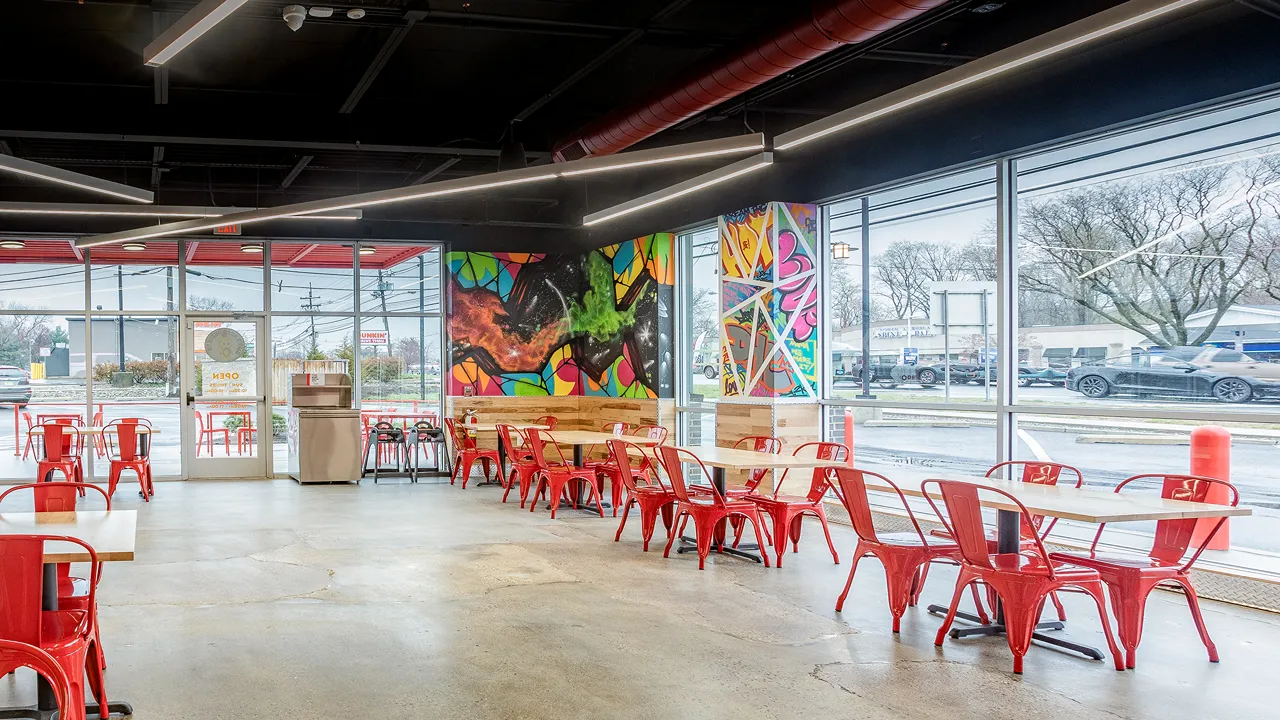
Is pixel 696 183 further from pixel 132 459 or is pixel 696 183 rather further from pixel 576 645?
pixel 132 459

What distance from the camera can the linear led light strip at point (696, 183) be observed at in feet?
27.9

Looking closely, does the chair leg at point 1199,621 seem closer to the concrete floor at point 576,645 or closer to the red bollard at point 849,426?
the concrete floor at point 576,645

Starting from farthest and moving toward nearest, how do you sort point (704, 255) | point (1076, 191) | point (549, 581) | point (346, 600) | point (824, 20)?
point (704, 255), point (1076, 191), point (549, 581), point (346, 600), point (824, 20)

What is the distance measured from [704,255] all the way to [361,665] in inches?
317

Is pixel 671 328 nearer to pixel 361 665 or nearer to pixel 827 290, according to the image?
pixel 827 290

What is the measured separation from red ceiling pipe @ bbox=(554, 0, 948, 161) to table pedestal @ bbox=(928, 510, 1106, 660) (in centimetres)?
262

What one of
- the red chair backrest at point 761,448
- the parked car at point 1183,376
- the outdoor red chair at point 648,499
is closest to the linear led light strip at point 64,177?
the outdoor red chair at point 648,499

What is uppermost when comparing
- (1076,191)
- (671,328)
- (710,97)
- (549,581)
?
(710,97)

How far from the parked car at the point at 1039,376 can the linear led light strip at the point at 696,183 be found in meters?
2.59

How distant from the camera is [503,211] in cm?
1448

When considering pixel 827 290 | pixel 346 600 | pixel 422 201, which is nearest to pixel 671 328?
pixel 827 290

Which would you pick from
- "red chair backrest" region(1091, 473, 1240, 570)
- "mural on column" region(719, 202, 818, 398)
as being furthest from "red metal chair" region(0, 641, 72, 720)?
"mural on column" region(719, 202, 818, 398)

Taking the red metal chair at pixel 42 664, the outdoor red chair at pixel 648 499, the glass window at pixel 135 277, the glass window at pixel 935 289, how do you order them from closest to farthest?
the red metal chair at pixel 42 664 → the outdoor red chair at pixel 648 499 → the glass window at pixel 935 289 → the glass window at pixel 135 277

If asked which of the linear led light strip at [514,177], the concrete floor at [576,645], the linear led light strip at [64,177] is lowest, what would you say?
the concrete floor at [576,645]
